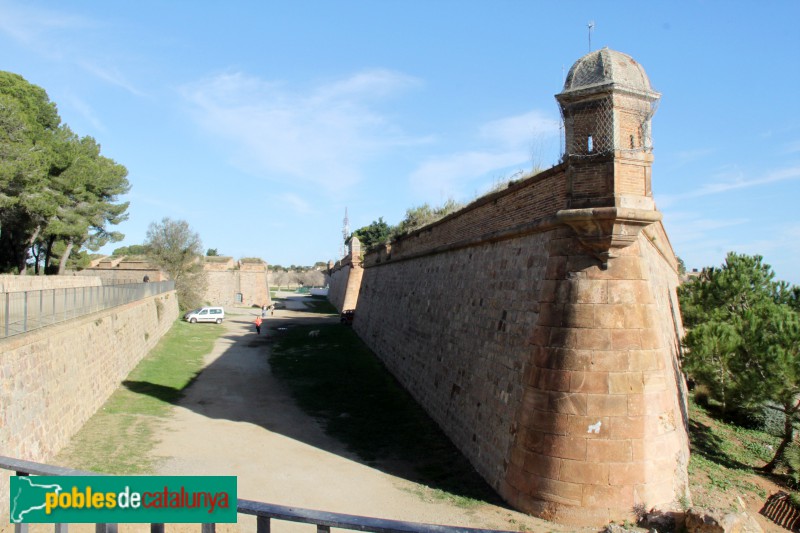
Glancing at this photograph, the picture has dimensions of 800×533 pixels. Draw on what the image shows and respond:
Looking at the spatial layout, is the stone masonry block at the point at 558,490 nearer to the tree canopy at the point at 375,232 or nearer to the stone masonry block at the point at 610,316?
the stone masonry block at the point at 610,316

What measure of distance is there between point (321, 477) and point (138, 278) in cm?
3332

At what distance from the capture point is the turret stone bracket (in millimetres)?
7949

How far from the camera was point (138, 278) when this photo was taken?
3809 cm

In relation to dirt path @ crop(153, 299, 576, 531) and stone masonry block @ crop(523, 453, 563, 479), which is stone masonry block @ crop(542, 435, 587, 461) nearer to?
stone masonry block @ crop(523, 453, 563, 479)

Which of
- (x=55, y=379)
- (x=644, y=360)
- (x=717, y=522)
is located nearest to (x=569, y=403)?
(x=644, y=360)

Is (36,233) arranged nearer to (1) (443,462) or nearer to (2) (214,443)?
(2) (214,443)

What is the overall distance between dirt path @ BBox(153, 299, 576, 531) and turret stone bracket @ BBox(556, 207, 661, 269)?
4.06 m

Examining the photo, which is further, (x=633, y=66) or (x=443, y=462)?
(x=443, y=462)

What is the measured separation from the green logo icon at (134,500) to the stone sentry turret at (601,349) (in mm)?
6686

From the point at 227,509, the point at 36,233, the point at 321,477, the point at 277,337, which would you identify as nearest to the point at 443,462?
the point at 321,477

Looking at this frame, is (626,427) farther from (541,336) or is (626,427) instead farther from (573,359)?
(541,336)

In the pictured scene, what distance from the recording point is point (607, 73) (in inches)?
335

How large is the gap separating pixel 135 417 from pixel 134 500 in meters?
12.4

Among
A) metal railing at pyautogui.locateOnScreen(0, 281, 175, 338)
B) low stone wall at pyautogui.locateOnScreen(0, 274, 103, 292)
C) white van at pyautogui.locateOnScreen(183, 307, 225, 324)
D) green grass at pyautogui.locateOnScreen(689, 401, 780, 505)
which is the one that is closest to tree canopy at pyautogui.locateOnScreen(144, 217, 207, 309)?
white van at pyautogui.locateOnScreen(183, 307, 225, 324)
